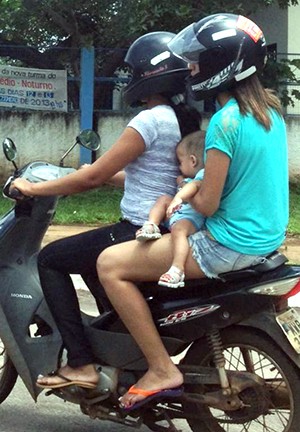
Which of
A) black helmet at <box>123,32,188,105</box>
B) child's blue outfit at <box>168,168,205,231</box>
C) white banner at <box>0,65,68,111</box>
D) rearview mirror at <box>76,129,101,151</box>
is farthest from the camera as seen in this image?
white banner at <box>0,65,68,111</box>

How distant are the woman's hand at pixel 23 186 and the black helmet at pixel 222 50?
0.91 meters

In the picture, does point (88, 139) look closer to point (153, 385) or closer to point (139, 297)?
point (139, 297)

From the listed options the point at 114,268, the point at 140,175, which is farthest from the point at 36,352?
the point at 140,175

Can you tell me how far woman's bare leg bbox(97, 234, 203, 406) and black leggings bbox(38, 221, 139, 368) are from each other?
0.16 metres

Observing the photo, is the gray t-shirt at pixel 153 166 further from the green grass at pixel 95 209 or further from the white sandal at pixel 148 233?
the green grass at pixel 95 209

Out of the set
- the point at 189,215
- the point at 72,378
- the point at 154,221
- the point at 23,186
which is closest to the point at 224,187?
the point at 189,215

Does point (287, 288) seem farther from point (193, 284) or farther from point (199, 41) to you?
point (199, 41)

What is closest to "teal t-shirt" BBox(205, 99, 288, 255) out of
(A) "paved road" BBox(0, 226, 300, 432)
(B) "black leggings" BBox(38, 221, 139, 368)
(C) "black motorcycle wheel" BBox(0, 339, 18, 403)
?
(B) "black leggings" BBox(38, 221, 139, 368)

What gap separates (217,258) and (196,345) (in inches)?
17.4

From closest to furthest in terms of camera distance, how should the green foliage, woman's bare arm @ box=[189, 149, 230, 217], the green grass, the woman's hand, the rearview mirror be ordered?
woman's bare arm @ box=[189, 149, 230, 217], the woman's hand, the rearview mirror, the green grass, the green foliage

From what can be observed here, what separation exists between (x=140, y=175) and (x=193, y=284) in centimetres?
55

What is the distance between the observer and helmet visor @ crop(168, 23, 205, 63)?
3055mm

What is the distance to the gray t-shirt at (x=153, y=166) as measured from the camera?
3.29m

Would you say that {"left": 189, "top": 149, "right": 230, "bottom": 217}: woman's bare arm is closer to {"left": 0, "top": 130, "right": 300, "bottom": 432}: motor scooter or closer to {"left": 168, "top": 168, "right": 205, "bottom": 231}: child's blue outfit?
{"left": 168, "top": 168, "right": 205, "bottom": 231}: child's blue outfit
